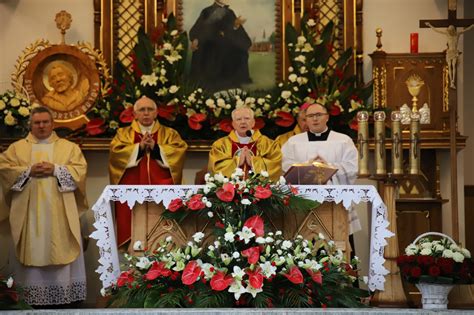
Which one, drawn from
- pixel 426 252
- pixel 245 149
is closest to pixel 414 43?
pixel 245 149

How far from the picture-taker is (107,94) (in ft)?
36.9

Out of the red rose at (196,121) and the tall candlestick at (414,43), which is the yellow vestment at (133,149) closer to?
the red rose at (196,121)

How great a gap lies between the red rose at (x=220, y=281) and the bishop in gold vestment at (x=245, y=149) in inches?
86.0

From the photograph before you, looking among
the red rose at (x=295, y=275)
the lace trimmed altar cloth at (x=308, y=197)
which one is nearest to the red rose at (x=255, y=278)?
the red rose at (x=295, y=275)

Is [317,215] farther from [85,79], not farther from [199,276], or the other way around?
[85,79]

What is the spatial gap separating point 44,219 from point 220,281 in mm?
3185

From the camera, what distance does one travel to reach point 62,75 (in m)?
11.3

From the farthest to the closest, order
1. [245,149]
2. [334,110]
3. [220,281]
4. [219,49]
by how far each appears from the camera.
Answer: [219,49], [334,110], [245,149], [220,281]

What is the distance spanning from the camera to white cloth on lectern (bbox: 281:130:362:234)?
944 cm

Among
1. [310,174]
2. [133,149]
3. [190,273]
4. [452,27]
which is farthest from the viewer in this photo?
[133,149]

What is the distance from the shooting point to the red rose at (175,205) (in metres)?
7.87

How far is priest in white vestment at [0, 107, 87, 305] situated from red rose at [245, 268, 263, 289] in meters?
3.04

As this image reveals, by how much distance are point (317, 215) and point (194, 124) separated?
9.70 feet

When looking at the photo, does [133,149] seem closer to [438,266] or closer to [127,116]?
[127,116]
